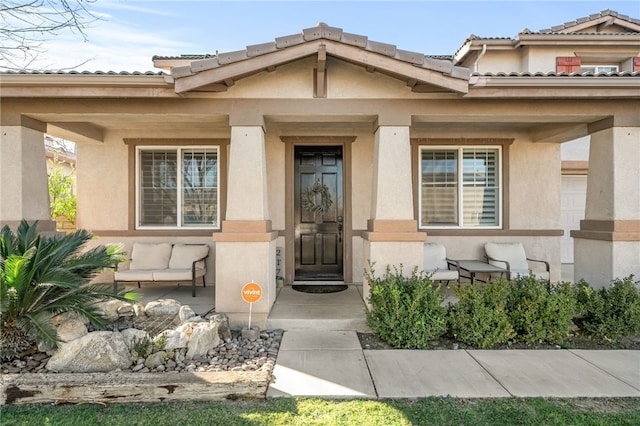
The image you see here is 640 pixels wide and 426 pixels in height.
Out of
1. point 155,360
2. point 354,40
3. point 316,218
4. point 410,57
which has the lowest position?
point 155,360

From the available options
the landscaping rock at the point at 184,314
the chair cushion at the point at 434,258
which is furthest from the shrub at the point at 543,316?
the landscaping rock at the point at 184,314

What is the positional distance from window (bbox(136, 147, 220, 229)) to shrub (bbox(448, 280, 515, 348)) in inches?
193

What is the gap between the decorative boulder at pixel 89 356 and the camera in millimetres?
3578

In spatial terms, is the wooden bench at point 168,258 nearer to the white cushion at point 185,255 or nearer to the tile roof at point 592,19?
the white cushion at point 185,255

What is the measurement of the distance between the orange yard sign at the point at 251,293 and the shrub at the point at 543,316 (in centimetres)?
333

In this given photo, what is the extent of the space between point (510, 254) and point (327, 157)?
4.06 m

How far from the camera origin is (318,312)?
5.27 m

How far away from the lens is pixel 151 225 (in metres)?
7.24

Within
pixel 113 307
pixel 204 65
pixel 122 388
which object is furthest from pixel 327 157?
pixel 122 388

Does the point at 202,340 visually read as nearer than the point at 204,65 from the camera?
Yes

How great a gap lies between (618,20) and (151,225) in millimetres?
13487

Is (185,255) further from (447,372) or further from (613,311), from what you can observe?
(613,311)

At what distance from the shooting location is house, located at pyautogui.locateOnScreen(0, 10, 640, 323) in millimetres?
4867

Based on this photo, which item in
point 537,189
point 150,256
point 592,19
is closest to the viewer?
point 150,256
